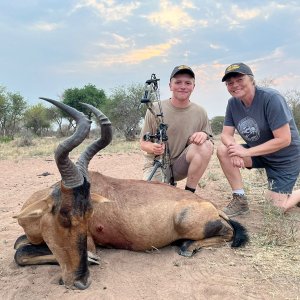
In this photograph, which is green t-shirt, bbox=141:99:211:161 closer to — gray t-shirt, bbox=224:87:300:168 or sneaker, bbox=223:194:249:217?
gray t-shirt, bbox=224:87:300:168

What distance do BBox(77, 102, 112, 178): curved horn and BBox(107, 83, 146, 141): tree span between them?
3102 centimetres

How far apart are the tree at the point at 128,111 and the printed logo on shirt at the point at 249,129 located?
2872 cm

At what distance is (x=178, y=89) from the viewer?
24.4ft

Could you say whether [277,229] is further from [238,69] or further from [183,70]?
[183,70]

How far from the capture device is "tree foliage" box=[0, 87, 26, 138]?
142 feet

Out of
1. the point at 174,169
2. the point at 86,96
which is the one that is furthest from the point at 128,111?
the point at 174,169

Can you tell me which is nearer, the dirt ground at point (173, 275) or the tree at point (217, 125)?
the dirt ground at point (173, 275)

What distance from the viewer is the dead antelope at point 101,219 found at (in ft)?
14.2

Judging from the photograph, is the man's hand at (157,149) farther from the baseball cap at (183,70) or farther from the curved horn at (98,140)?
the curved horn at (98,140)

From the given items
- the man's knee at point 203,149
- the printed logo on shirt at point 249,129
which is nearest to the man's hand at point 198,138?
the man's knee at point 203,149

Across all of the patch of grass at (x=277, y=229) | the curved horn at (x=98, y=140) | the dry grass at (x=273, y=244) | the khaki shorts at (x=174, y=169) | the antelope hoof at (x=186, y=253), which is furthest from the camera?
the khaki shorts at (x=174, y=169)

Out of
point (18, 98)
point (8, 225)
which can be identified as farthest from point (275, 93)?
point (18, 98)

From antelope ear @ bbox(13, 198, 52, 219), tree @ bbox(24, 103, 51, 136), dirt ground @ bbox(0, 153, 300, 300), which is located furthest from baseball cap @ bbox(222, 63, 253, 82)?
tree @ bbox(24, 103, 51, 136)

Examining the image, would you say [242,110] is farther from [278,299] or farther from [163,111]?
[278,299]
